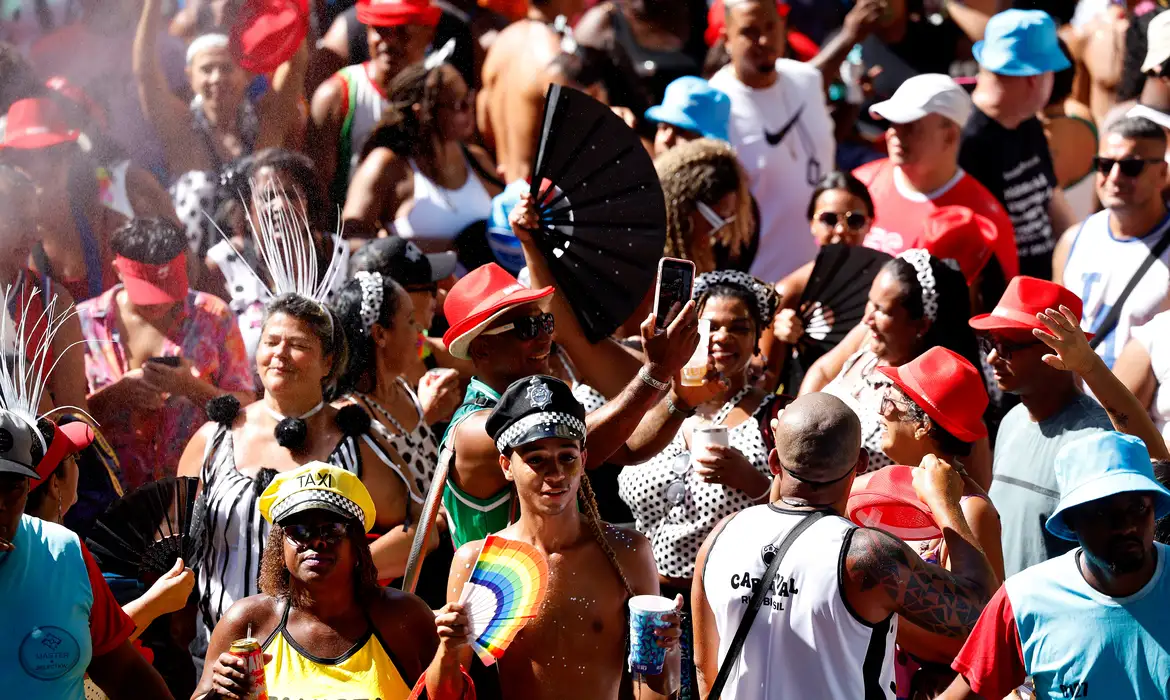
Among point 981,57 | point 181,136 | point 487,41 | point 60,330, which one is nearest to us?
point 60,330

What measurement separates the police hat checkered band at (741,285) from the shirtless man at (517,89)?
2180mm

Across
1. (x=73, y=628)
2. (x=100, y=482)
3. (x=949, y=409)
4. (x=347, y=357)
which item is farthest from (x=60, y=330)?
(x=949, y=409)

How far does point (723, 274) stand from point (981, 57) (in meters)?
3.01

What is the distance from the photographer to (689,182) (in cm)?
623

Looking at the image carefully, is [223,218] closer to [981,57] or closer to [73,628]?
[73,628]

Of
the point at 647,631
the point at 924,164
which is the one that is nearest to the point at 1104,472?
the point at 647,631

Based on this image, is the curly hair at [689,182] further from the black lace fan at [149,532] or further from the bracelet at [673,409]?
the black lace fan at [149,532]

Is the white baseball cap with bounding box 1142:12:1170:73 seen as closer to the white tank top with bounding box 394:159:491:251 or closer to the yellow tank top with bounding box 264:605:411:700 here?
the white tank top with bounding box 394:159:491:251

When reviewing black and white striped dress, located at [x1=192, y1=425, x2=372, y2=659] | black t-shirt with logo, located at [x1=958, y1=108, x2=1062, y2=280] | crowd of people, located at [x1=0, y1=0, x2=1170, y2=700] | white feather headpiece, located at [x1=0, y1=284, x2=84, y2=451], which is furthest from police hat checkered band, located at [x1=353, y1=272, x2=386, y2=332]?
black t-shirt with logo, located at [x1=958, y1=108, x2=1062, y2=280]

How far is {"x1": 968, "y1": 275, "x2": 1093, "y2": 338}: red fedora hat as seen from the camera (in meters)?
4.79

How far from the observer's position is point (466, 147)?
7344mm

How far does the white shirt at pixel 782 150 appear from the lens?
743 centimetres

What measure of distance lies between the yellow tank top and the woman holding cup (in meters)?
1.18

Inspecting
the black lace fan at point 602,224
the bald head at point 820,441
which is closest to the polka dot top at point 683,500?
the black lace fan at point 602,224
